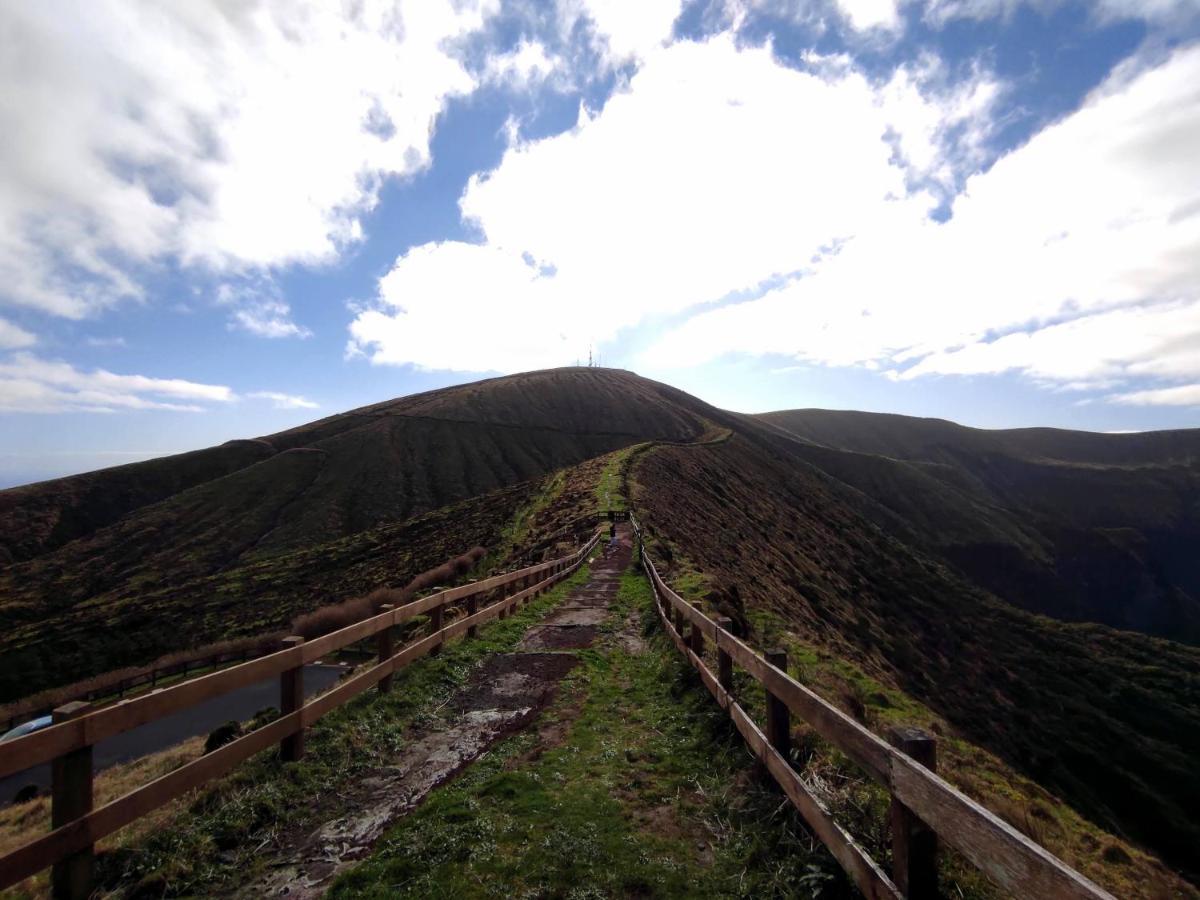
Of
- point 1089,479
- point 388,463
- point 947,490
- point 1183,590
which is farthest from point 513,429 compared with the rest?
point 1089,479

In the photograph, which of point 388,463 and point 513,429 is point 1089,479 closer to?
point 513,429

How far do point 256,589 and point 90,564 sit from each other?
137 feet

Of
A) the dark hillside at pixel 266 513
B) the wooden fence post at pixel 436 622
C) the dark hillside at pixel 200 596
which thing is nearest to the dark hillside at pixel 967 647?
the wooden fence post at pixel 436 622

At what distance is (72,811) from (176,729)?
35678mm

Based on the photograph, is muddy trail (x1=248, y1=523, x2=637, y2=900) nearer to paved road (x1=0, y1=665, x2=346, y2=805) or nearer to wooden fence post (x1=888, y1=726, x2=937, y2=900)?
wooden fence post (x1=888, y1=726, x2=937, y2=900)

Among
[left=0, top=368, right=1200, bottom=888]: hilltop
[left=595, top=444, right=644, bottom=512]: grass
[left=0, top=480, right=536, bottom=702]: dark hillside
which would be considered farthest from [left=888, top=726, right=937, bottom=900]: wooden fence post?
[left=0, top=480, right=536, bottom=702]: dark hillside

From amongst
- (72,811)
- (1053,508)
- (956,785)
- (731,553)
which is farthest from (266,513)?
(1053,508)

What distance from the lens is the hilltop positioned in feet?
104

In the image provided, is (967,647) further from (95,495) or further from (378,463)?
(95,495)

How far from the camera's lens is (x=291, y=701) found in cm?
637

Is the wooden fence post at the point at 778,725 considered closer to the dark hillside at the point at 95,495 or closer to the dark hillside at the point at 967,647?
the dark hillside at the point at 967,647

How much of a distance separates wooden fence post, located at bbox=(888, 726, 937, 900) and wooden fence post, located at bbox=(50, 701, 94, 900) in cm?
506

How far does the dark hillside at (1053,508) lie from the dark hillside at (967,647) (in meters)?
45.9

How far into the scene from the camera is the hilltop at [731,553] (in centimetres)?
3158
